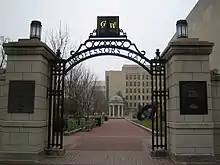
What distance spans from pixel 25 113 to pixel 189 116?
517cm

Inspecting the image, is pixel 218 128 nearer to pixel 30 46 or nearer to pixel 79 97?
pixel 30 46

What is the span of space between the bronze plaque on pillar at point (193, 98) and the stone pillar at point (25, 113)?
14.8 ft

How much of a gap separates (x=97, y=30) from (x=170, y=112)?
3.89 metres

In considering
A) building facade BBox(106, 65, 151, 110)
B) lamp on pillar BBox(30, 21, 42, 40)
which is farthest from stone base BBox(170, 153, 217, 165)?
building facade BBox(106, 65, 151, 110)

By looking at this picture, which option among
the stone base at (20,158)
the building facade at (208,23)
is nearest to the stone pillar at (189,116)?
the stone base at (20,158)

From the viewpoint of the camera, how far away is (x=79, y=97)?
2822 centimetres

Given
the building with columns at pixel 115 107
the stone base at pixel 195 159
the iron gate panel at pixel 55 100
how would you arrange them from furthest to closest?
the building with columns at pixel 115 107, the iron gate panel at pixel 55 100, the stone base at pixel 195 159

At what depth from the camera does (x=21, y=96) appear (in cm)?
869

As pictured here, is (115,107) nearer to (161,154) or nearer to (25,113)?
(161,154)

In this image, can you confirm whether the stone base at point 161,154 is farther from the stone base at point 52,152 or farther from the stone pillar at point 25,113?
the stone pillar at point 25,113

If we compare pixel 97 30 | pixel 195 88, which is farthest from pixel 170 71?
pixel 97 30

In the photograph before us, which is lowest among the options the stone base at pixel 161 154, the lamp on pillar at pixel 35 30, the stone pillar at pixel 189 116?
the stone base at pixel 161 154

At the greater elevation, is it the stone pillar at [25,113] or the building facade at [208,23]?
the building facade at [208,23]

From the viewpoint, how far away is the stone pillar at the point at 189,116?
8352 millimetres
